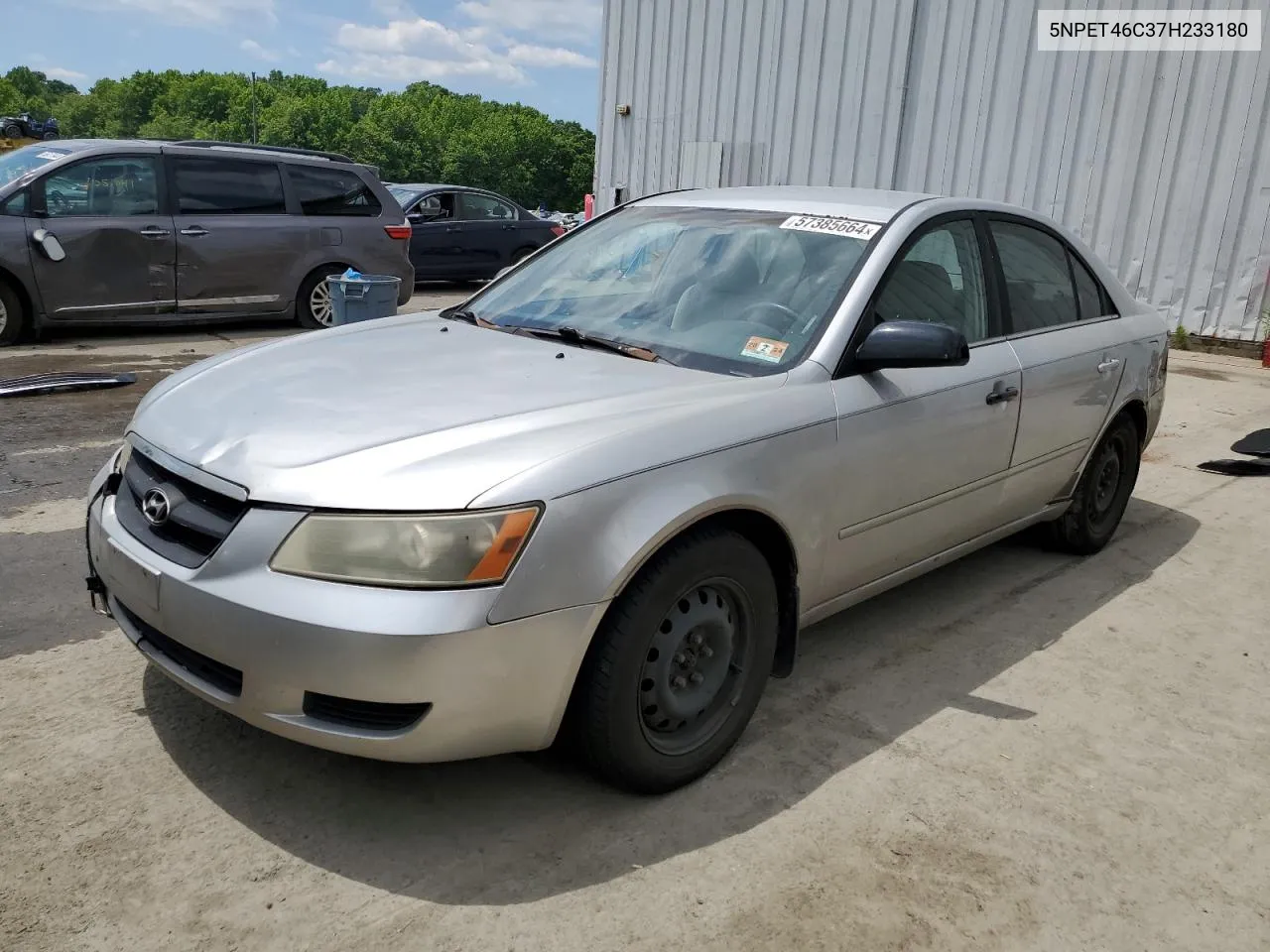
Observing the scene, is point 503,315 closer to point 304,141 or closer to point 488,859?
point 488,859

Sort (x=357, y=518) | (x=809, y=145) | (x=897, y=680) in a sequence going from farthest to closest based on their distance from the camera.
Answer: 1. (x=809, y=145)
2. (x=897, y=680)
3. (x=357, y=518)

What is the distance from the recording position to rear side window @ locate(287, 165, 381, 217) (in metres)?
9.62

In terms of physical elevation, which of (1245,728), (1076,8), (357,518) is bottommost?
(1245,728)

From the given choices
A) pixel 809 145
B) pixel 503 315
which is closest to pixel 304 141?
pixel 809 145

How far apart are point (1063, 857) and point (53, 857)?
2416 millimetres

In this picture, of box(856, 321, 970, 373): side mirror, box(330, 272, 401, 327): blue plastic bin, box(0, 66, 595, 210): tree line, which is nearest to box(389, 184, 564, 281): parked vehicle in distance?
box(330, 272, 401, 327): blue plastic bin

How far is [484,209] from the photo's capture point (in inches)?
616

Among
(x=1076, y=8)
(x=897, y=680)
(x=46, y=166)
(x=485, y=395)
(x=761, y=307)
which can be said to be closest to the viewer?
(x=485, y=395)

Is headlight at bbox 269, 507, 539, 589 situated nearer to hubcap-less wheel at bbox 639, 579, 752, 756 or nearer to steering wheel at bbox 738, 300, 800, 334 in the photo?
hubcap-less wheel at bbox 639, 579, 752, 756

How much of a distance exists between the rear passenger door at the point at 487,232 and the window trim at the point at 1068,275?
11764 millimetres

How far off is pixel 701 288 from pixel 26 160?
762 cm

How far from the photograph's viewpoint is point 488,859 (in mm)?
2457

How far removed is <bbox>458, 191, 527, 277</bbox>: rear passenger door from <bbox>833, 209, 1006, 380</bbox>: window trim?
39.9 feet

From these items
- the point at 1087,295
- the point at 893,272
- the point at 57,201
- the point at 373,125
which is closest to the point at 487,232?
the point at 57,201
